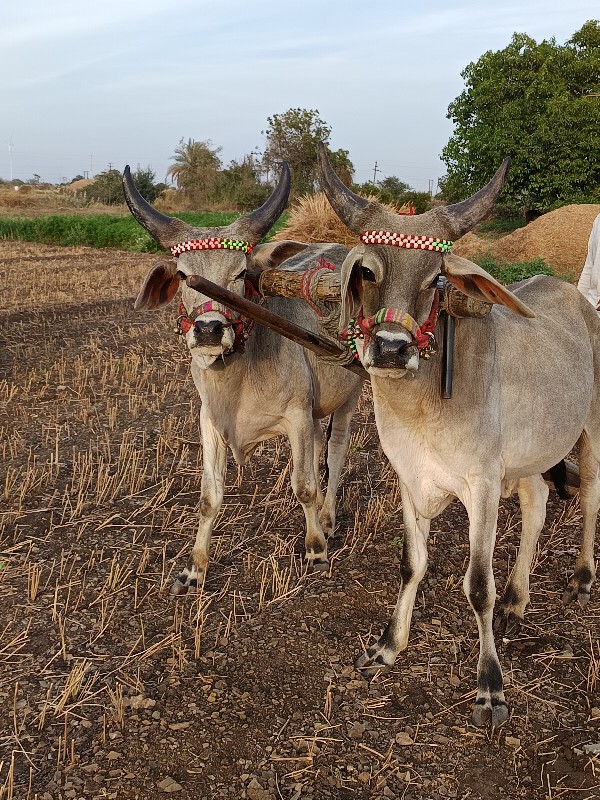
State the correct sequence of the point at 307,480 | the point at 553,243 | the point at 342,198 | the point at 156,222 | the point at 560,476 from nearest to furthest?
the point at 342,198 < the point at 156,222 < the point at 307,480 < the point at 560,476 < the point at 553,243

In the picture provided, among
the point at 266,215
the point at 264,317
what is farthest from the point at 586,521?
the point at 266,215

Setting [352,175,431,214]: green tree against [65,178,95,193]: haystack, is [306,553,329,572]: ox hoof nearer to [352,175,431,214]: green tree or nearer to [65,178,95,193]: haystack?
[352,175,431,214]: green tree

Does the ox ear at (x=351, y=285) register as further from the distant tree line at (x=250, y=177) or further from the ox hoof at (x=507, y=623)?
the distant tree line at (x=250, y=177)

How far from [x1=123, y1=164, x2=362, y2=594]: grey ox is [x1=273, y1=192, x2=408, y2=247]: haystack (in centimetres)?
989

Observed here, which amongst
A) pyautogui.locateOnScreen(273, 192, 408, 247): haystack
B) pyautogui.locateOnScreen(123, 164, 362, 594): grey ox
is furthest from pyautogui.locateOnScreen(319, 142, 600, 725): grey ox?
pyautogui.locateOnScreen(273, 192, 408, 247): haystack

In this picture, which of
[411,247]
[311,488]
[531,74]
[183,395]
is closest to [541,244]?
[531,74]

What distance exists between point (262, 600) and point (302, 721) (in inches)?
36.2

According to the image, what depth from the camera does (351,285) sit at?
2936 mm

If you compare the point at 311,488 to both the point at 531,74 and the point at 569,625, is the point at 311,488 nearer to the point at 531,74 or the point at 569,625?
the point at 569,625

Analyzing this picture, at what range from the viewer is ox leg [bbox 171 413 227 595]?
4.21m

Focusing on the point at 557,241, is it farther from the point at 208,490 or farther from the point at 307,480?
the point at 208,490

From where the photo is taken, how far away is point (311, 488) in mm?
4410

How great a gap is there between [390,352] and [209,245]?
1.32 m

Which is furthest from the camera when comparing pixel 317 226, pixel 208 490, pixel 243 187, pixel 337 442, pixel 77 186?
pixel 77 186
